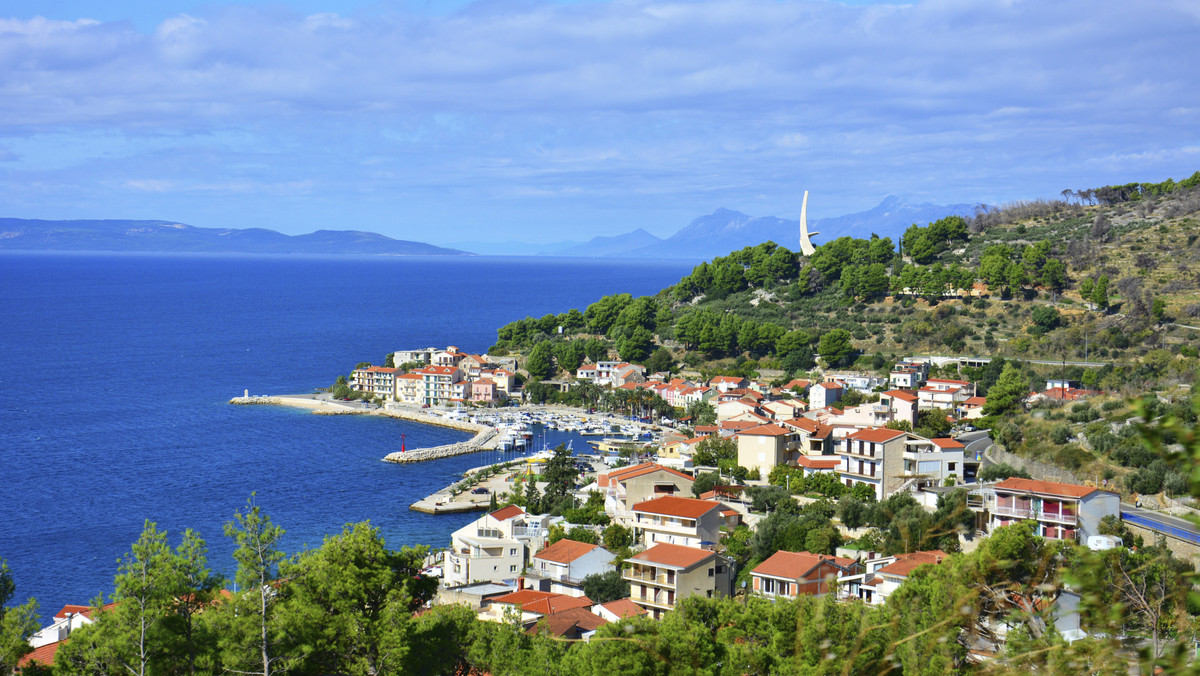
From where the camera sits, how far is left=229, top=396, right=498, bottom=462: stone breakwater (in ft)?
98.2

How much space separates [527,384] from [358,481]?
Result: 49.3 feet

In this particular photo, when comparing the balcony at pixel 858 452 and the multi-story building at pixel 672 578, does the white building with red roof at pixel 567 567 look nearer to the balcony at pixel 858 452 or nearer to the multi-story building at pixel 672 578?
the multi-story building at pixel 672 578

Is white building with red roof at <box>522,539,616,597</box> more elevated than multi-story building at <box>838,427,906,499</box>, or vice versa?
multi-story building at <box>838,427,906,499</box>

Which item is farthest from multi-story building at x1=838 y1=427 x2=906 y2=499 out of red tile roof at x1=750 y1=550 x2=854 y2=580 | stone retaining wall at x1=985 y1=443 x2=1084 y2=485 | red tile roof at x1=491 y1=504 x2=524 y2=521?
red tile roof at x1=491 y1=504 x2=524 y2=521

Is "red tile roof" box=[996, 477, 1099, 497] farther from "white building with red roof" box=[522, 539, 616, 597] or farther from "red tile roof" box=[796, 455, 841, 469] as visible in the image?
A: "white building with red roof" box=[522, 539, 616, 597]

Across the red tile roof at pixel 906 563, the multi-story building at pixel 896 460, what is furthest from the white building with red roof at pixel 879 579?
the multi-story building at pixel 896 460

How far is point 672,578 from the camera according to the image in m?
14.2

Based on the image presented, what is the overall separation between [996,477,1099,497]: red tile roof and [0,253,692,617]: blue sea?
1142cm

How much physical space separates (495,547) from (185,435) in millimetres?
19224

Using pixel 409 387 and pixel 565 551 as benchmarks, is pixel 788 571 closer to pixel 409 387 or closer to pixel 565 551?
pixel 565 551

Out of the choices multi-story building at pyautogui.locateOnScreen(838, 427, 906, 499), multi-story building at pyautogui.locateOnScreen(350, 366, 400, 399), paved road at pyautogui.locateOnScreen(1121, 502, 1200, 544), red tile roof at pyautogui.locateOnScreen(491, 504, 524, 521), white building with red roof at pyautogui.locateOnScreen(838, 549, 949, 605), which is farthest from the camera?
multi-story building at pyautogui.locateOnScreen(350, 366, 400, 399)

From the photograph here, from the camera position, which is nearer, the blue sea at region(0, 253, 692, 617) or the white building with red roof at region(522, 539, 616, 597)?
the white building with red roof at region(522, 539, 616, 597)

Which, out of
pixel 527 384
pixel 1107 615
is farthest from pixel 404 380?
pixel 1107 615

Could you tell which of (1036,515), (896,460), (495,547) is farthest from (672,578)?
(896,460)
